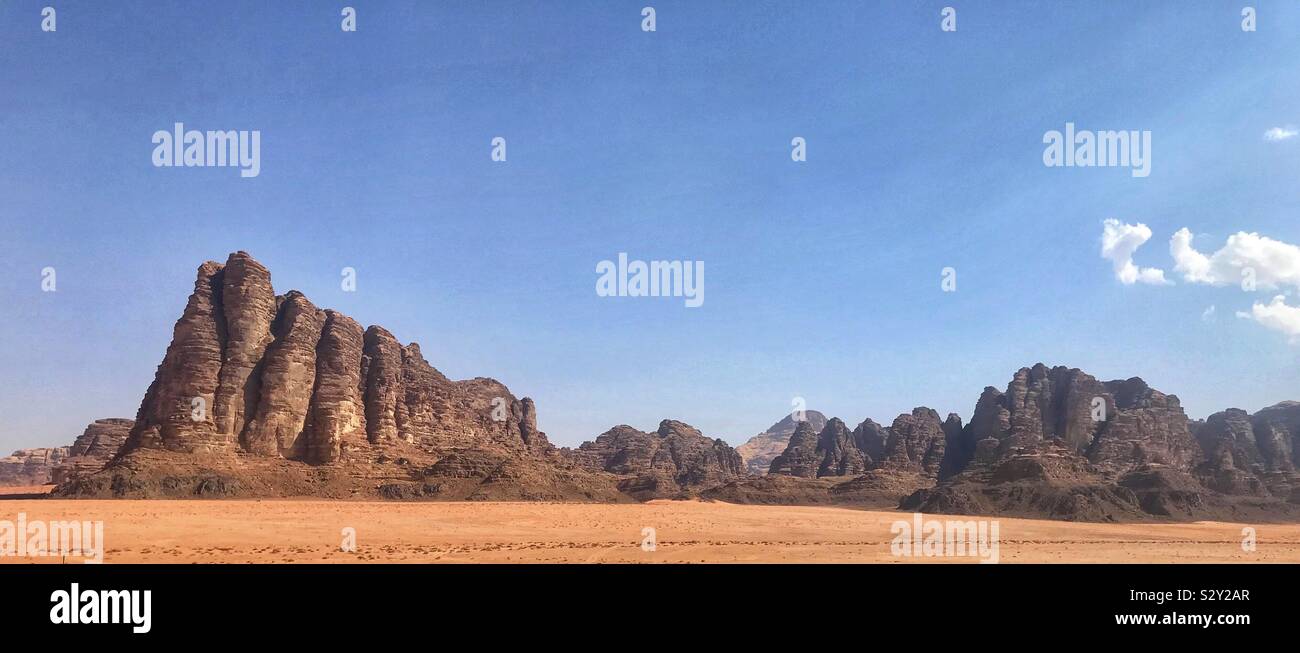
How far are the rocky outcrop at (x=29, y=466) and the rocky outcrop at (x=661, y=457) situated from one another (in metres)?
105

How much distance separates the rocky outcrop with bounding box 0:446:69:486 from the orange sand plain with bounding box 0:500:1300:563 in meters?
102

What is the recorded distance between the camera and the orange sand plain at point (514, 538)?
29.7 m

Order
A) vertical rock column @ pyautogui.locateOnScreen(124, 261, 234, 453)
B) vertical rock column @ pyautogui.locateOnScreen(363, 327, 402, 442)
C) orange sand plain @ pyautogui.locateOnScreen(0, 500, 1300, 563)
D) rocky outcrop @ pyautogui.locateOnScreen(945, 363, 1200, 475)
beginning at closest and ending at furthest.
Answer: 1. orange sand plain @ pyautogui.locateOnScreen(0, 500, 1300, 563)
2. vertical rock column @ pyautogui.locateOnScreen(124, 261, 234, 453)
3. vertical rock column @ pyautogui.locateOnScreen(363, 327, 402, 442)
4. rocky outcrop @ pyautogui.locateOnScreen(945, 363, 1200, 475)

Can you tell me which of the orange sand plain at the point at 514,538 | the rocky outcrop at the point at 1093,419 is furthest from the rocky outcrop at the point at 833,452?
the orange sand plain at the point at 514,538

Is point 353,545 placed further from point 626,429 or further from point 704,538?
point 626,429

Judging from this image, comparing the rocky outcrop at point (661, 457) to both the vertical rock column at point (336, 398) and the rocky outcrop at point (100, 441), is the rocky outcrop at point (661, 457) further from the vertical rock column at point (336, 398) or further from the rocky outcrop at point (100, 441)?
the rocky outcrop at point (100, 441)

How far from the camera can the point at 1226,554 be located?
130 ft

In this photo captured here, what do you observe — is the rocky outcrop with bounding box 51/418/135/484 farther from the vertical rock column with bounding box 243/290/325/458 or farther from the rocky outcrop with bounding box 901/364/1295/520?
the rocky outcrop with bounding box 901/364/1295/520

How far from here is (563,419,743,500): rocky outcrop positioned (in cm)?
14588

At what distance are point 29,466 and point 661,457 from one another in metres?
132

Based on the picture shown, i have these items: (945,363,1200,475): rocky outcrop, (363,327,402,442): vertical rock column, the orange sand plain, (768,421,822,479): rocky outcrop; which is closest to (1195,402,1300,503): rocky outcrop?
(945,363,1200,475): rocky outcrop

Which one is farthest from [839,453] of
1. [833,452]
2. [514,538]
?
[514,538]

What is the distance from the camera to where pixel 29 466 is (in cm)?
14375

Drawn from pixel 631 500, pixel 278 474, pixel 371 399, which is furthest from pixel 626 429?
pixel 278 474
